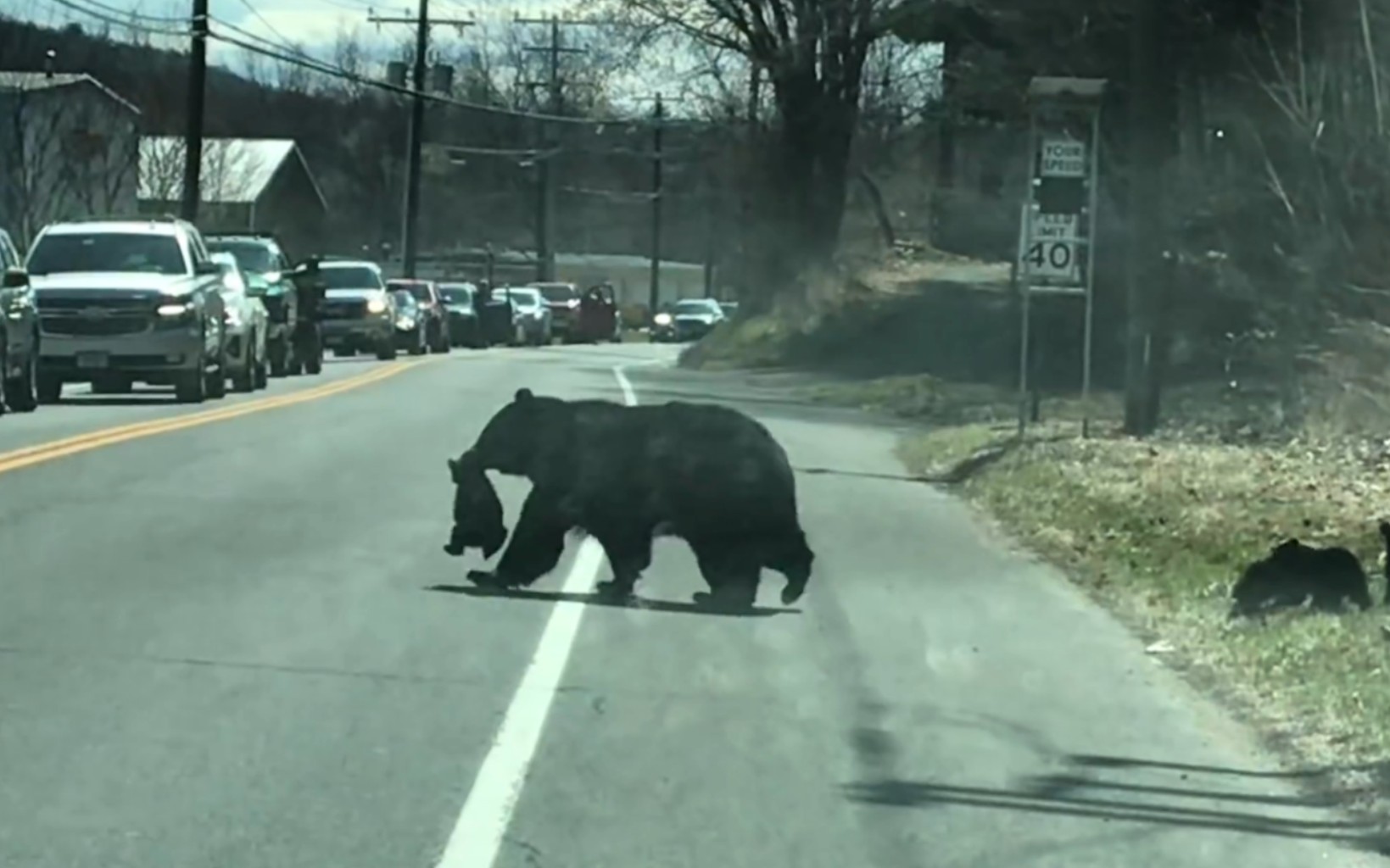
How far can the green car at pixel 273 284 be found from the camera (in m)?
38.4

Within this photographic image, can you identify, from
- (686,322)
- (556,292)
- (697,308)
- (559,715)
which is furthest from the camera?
(697,308)

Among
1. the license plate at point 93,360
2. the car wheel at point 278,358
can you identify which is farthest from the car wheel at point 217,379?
the car wheel at point 278,358

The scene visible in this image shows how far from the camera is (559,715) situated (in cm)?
1002

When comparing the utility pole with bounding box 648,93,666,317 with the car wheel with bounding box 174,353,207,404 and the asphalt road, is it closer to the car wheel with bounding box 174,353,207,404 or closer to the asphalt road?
the car wheel with bounding box 174,353,207,404

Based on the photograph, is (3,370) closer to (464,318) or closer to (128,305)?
(128,305)

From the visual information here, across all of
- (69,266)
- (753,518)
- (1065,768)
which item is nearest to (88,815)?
(1065,768)

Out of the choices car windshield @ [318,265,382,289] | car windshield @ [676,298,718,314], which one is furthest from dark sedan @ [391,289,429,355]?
car windshield @ [676,298,718,314]

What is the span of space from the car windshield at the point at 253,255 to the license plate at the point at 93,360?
9.86 metres

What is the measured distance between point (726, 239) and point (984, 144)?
38468mm

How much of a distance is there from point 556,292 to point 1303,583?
65.2m

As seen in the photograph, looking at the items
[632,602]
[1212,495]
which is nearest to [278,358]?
[1212,495]

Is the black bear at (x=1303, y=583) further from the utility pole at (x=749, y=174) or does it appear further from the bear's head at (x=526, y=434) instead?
the utility pole at (x=749, y=174)

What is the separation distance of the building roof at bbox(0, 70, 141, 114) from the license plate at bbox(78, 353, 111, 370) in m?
38.0

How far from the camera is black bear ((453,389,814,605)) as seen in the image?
12.7 metres
